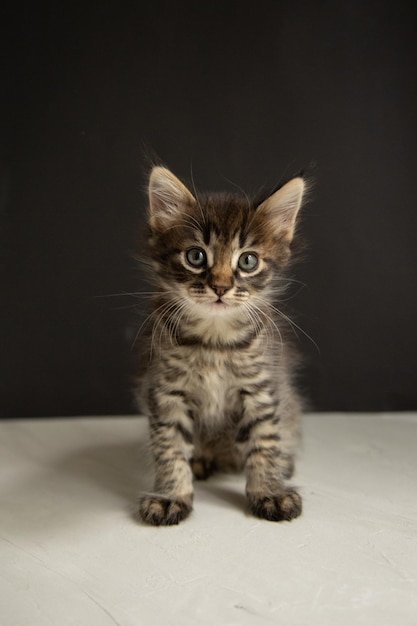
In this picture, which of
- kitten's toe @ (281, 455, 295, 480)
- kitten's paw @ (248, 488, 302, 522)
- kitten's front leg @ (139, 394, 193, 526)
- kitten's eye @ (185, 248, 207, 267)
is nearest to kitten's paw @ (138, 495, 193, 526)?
A: kitten's front leg @ (139, 394, 193, 526)

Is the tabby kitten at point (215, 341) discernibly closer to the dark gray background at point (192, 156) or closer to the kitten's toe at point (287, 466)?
the kitten's toe at point (287, 466)

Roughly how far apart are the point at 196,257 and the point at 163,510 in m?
0.66

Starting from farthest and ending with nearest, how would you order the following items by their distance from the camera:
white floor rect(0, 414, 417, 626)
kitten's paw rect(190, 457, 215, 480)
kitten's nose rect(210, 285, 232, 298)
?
kitten's paw rect(190, 457, 215, 480), kitten's nose rect(210, 285, 232, 298), white floor rect(0, 414, 417, 626)

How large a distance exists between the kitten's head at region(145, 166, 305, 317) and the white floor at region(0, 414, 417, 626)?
0.58 meters

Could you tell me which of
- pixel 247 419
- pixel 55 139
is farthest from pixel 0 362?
pixel 247 419

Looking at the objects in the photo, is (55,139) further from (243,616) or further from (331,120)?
(243,616)

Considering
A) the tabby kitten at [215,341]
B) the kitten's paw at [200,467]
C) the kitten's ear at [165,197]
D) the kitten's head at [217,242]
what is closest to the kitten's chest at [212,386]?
the tabby kitten at [215,341]

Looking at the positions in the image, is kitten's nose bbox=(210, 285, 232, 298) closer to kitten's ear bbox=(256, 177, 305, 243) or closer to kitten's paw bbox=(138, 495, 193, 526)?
kitten's ear bbox=(256, 177, 305, 243)

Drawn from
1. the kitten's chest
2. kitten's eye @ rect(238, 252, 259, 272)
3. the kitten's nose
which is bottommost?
the kitten's chest

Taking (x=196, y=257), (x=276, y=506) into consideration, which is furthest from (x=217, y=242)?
(x=276, y=506)

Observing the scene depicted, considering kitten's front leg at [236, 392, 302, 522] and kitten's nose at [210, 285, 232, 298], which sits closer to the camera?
kitten's nose at [210, 285, 232, 298]

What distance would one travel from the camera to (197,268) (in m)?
1.67

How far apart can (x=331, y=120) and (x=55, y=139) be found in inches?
42.6

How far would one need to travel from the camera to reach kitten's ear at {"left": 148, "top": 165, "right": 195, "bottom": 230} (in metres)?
1.72
